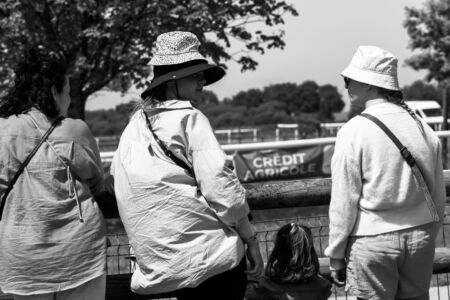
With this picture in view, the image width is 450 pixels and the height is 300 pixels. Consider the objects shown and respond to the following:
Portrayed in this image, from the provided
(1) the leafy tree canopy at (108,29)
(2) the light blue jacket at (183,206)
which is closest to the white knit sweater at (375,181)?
(2) the light blue jacket at (183,206)

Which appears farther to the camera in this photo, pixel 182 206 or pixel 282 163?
pixel 282 163

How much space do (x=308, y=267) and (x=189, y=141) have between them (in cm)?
86

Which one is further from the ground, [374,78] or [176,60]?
[176,60]

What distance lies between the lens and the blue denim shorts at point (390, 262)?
9.43ft

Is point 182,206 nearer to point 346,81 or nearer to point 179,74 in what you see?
point 179,74

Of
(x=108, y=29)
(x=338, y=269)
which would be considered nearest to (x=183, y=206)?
(x=338, y=269)

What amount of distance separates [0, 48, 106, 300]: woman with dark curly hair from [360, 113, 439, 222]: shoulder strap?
121 cm

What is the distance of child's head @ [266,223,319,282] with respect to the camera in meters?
3.11

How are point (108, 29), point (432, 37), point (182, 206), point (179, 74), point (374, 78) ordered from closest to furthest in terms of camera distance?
point (182, 206) → point (179, 74) → point (374, 78) → point (108, 29) → point (432, 37)

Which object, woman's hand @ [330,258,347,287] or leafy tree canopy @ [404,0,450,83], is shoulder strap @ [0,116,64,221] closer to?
woman's hand @ [330,258,347,287]

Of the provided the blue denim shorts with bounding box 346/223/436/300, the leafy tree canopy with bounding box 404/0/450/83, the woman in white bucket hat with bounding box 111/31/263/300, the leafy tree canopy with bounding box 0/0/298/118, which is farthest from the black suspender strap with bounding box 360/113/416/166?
the leafy tree canopy with bounding box 404/0/450/83

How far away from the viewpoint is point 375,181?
287cm

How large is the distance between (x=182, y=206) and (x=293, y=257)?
694mm

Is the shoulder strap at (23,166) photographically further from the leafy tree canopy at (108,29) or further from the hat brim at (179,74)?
the leafy tree canopy at (108,29)
